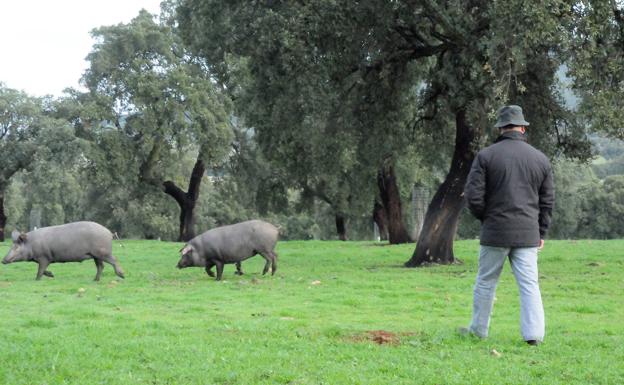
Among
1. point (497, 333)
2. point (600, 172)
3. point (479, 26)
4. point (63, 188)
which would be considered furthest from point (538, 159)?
point (600, 172)

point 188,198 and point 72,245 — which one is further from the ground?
point 188,198

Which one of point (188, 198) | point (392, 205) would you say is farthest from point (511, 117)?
point (188, 198)

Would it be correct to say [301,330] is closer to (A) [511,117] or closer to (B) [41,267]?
(A) [511,117]

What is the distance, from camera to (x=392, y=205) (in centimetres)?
3644

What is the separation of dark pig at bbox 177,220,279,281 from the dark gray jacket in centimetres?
1130

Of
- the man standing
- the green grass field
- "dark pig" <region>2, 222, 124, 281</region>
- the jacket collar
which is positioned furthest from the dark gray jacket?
"dark pig" <region>2, 222, 124, 281</region>

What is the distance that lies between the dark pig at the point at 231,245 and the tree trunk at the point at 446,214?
5128 millimetres

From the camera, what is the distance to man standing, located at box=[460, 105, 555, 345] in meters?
9.45

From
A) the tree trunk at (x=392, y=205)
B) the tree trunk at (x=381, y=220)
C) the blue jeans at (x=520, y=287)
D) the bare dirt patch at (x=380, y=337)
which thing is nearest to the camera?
the blue jeans at (x=520, y=287)

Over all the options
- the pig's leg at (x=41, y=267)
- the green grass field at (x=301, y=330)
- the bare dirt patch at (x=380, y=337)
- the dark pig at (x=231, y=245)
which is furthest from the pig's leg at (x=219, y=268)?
the bare dirt patch at (x=380, y=337)

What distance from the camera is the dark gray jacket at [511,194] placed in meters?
9.49

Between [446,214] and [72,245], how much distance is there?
10.4 metres

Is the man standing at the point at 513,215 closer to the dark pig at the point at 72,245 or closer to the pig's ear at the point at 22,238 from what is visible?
the dark pig at the point at 72,245

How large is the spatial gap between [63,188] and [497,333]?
49.3 metres
